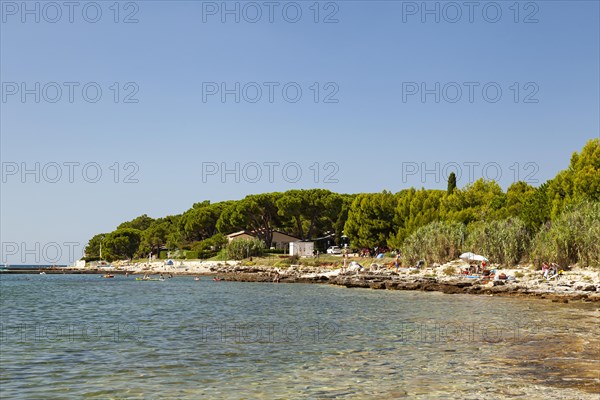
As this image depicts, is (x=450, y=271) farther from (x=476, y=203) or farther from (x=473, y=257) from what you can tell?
(x=476, y=203)

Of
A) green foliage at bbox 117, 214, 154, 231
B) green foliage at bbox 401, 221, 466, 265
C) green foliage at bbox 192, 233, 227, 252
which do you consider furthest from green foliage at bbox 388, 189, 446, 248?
green foliage at bbox 117, 214, 154, 231

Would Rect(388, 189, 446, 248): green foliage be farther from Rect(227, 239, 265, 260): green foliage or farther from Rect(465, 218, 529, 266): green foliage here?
Rect(227, 239, 265, 260): green foliage

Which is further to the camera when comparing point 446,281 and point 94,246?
point 94,246

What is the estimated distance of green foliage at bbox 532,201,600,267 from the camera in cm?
4809

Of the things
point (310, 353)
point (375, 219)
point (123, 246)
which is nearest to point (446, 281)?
point (310, 353)

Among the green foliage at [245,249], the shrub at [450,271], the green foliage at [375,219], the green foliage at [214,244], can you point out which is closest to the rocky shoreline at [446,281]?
the shrub at [450,271]

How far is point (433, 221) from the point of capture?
80.1 meters

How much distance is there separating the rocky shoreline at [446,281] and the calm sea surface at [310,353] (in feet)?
22.0

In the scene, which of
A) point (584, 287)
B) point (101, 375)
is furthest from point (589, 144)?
point (101, 375)

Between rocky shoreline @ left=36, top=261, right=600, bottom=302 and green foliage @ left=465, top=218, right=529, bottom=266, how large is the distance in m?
3.58

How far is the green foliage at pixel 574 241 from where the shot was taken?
158ft

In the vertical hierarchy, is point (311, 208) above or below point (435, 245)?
above

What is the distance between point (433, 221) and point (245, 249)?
37979 mm

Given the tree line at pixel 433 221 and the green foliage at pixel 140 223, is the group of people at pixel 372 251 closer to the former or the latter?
the tree line at pixel 433 221
